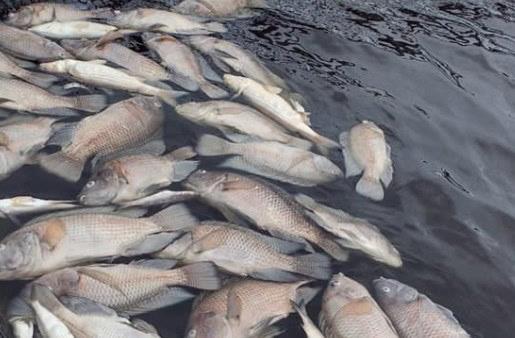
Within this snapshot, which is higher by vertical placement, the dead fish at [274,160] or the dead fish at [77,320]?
the dead fish at [274,160]

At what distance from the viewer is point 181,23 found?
6.52 metres

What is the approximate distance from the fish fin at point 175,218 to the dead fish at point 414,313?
1125mm

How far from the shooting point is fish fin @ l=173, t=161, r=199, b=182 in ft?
15.8

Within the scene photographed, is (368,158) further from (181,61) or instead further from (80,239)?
(80,239)

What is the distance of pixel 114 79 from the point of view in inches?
216

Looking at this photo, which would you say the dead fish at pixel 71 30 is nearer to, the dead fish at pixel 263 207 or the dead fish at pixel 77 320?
the dead fish at pixel 263 207

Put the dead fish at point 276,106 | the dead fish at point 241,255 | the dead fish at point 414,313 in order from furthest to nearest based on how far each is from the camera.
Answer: the dead fish at point 276,106 < the dead fish at point 241,255 < the dead fish at point 414,313

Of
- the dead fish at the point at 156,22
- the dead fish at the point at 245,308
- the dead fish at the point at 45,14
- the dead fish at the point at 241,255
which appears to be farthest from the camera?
the dead fish at the point at 156,22

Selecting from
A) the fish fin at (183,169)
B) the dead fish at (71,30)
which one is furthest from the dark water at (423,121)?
the dead fish at (71,30)

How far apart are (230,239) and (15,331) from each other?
48.9 inches

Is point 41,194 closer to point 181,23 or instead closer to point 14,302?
point 14,302

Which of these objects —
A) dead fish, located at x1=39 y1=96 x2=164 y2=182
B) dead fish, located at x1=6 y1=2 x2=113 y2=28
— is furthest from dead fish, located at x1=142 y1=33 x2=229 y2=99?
dead fish, located at x1=6 y1=2 x2=113 y2=28

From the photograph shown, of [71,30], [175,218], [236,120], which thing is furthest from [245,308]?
[71,30]

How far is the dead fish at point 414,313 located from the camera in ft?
13.4
